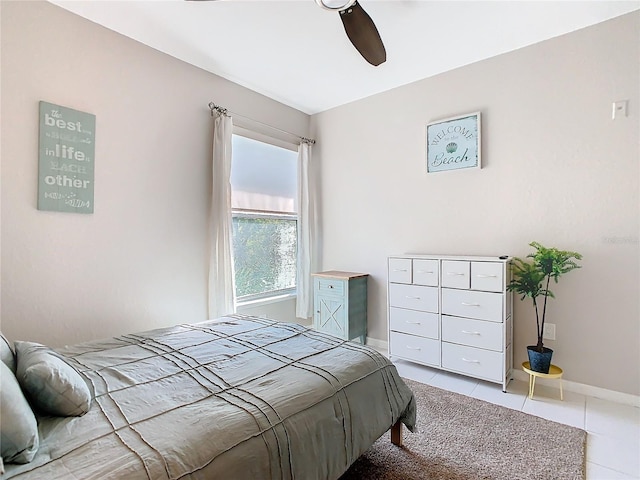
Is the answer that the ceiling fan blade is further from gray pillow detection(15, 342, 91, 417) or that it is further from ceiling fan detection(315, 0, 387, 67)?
gray pillow detection(15, 342, 91, 417)

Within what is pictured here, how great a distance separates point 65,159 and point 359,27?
205cm

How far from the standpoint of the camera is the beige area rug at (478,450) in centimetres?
161

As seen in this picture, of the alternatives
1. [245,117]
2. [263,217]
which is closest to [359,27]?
[245,117]

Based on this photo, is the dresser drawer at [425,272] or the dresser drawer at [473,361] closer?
the dresser drawer at [473,361]

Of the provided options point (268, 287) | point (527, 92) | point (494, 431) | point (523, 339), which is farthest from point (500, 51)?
point (268, 287)

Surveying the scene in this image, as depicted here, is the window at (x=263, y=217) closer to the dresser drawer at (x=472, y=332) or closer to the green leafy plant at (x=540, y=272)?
the dresser drawer at (x=472, y=332)

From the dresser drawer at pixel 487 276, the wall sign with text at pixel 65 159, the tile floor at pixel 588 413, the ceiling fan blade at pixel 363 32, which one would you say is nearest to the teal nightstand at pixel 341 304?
the tile floor at pixel 588 413

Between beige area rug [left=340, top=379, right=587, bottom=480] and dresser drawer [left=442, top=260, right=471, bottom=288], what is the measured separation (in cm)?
90

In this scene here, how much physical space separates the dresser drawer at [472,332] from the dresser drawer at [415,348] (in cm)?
15

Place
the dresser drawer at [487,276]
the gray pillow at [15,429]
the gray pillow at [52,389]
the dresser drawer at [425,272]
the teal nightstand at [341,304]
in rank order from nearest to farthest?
the gray pillow at [15,429]
the gray pillow at [52,389]
the dresser drawer at [487,276]
the dresser drawer at [425,272]
the teal nightstand at [341,304]

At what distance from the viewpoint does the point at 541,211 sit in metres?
2.62

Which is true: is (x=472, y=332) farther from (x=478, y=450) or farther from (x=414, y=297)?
(x=478, y=450)

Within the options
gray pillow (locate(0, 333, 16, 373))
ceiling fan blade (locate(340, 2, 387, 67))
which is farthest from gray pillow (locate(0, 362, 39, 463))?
ceiling fan blade (locate(340, 2, 387, 67))

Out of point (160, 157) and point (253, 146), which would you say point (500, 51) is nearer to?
point (253, 146)
